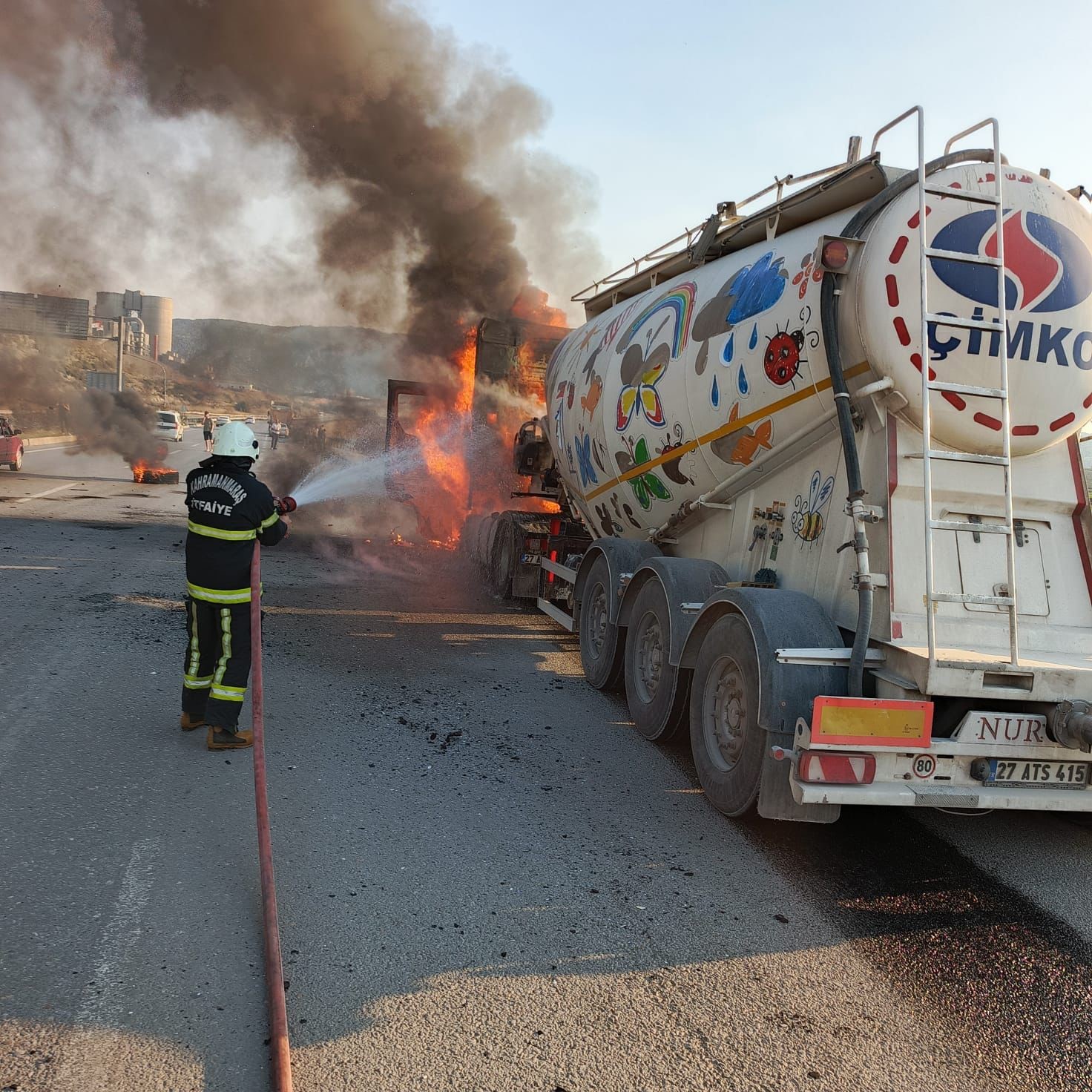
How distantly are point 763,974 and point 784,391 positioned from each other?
3.02m

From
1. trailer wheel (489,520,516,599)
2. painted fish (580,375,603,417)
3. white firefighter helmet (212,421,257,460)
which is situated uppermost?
painted fish (580,375,603,417)

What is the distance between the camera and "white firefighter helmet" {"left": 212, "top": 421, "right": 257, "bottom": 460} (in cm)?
499

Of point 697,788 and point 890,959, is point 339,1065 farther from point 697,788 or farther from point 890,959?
point 697,788

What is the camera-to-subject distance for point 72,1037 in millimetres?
2521

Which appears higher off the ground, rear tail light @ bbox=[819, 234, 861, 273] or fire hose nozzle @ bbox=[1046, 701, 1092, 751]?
rear tail light @ bbox=[819, 234, 861, 273]

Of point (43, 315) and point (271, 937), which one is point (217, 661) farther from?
point (43, 315)

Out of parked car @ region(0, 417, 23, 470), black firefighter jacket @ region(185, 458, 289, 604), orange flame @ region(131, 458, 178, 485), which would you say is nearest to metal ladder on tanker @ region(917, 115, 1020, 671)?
black firefighter jacket @ region(185, 458, 289, 604)

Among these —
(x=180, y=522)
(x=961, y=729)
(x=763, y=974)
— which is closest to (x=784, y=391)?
(x=961, y=729)

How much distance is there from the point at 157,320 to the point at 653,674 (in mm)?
112915

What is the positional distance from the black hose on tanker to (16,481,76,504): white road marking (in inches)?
628

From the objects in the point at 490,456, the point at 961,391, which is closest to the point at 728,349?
the point at 961,391

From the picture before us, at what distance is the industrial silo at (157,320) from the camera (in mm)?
103000

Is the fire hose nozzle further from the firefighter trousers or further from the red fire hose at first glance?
the firefighter trousers

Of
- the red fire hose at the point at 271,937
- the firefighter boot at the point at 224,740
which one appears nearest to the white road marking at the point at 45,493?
the firefighter boot at the point at 224,740
